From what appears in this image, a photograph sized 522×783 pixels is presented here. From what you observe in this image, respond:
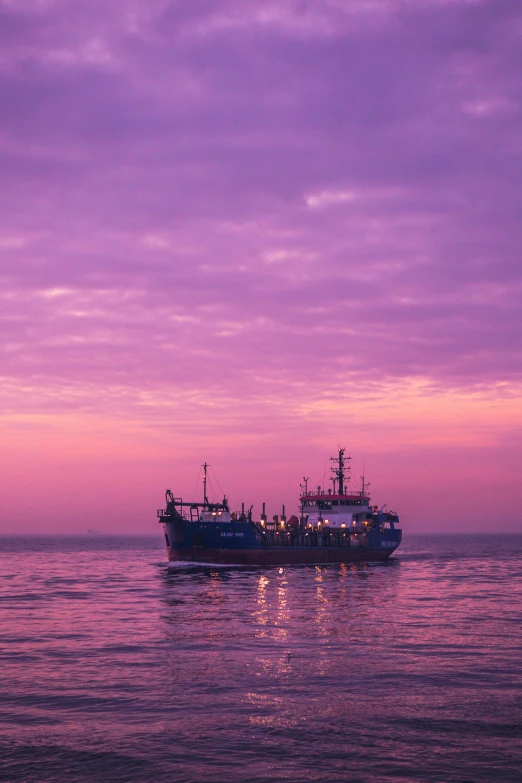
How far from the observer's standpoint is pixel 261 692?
74.4ft

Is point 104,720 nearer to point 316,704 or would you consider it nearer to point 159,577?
point 316,704

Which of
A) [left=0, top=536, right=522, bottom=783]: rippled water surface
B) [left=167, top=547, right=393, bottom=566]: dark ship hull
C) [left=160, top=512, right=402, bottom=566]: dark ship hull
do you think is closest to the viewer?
[left=0, top=536, right=522, bottom=783]: rippled water surface

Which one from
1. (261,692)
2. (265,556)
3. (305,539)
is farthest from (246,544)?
(261,692)

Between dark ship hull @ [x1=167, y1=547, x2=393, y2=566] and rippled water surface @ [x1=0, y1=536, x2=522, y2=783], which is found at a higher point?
rippled water surface @ [x1=0, y1=536, x2=522, y2=783]

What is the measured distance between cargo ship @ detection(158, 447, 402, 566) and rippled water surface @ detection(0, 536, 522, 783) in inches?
1342

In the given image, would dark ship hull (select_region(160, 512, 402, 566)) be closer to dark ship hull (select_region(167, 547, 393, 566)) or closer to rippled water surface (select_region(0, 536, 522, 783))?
dark ship hull (select_region(167, 547, 393, 566))

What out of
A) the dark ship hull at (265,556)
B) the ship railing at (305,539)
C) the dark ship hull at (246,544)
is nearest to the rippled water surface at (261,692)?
the dark ship hull at (246,544)

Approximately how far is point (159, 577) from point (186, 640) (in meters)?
45.4

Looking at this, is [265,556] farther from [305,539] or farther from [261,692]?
[261,692]

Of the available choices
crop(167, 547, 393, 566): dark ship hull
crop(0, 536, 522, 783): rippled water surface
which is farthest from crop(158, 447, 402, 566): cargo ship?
crop(0, 536, 522, 783): rippled water surface

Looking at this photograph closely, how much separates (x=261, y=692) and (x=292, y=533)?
69876 mm

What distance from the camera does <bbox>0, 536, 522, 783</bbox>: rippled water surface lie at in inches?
634

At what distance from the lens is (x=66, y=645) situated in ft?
106

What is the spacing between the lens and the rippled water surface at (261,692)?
16.1 m
